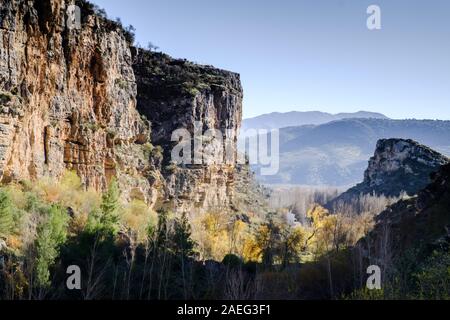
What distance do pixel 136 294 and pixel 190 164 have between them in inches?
1713

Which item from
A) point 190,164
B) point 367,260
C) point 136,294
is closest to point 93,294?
point 136,294

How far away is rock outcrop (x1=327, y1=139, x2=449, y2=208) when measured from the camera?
95875mm

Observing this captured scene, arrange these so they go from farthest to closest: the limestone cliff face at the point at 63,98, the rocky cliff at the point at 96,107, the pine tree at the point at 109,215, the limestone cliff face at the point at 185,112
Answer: the limestone cliff face at the point at 185,112
the rocky cliff at the point at 96,107
the limestone cliff face at the point at 63,98
the pine tree at the point at 109,215

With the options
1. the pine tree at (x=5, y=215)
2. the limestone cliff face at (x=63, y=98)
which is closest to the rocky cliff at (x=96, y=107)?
the limestone cliff face at (x=63, y=98)

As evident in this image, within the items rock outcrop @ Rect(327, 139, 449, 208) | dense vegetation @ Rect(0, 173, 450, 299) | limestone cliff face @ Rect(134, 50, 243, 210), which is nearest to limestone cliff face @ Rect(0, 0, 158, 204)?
dense vegetation @ Rect(0, 173, 450, 299)

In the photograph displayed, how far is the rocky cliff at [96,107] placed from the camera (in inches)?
1485

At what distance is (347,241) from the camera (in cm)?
5241

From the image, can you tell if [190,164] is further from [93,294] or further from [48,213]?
[93,294]

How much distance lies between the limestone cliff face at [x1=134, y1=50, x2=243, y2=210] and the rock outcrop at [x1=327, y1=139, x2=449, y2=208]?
45855mm

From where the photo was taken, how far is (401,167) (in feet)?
348

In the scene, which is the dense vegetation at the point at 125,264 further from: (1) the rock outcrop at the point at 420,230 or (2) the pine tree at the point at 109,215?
(1) the rock outcrop at the point at 420,230

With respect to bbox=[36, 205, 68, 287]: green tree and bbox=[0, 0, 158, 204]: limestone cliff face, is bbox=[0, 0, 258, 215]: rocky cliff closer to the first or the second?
bbox=[0, 0, 158, 204]: limestone cliff face

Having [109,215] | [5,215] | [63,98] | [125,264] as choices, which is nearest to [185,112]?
[63,98]

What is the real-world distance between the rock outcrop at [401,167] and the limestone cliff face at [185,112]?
45855 mm
